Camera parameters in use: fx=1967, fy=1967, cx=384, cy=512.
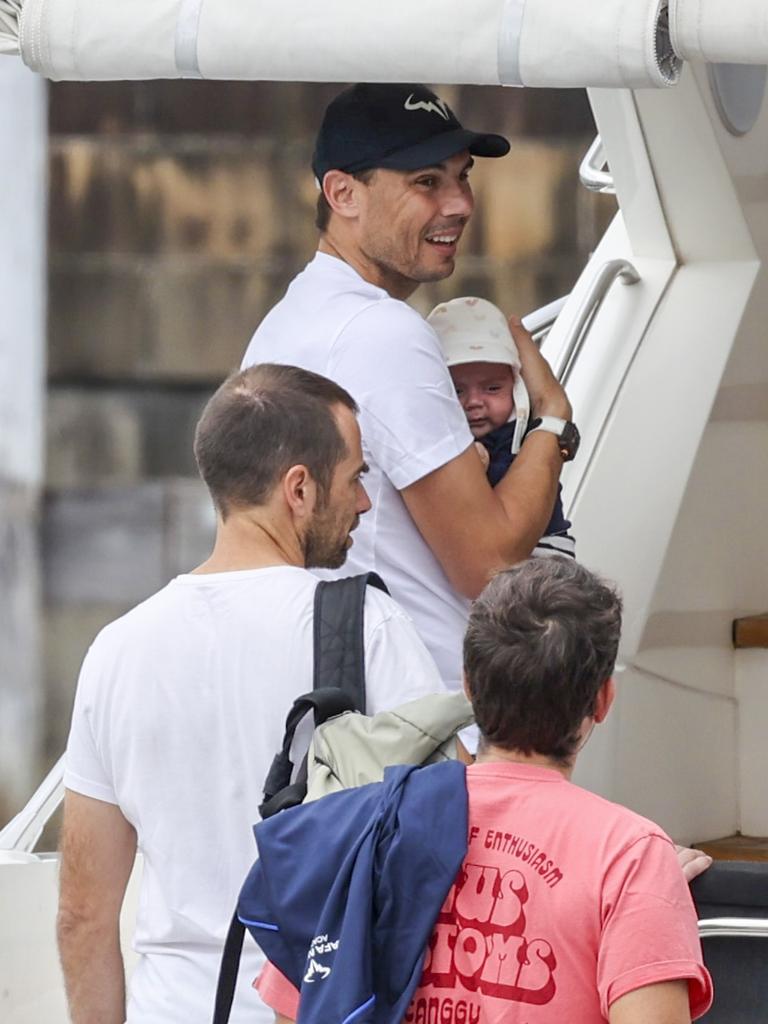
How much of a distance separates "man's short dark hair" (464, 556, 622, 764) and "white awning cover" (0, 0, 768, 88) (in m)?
0.53

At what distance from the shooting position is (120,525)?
11.4 m

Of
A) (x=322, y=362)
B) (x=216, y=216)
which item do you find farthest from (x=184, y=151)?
(x=322, y=362)

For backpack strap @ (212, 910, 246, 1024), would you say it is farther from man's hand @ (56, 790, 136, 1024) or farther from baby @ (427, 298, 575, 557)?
baby @ (427, 298, 575, 557)

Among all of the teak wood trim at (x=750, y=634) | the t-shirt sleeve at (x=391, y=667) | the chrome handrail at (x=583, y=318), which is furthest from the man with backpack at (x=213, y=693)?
the teak wood trim at (x=750, y=634)

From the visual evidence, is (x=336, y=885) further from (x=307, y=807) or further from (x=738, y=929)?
(x=738, y=929)

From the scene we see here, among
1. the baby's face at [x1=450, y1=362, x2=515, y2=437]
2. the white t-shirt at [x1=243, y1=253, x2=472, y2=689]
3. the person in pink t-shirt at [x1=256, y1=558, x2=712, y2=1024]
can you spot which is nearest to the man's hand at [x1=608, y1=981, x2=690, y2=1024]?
the person in pink t-shirt at [x1=256, y1=558, x2=712, y2=1024]

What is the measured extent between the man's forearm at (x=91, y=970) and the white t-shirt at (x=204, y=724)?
0.18 ft

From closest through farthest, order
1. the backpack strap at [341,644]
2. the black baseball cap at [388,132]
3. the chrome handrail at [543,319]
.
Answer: the backpack strap at [341,644], the black baseball cap at [388,132], the chrome handrail at [543,319]

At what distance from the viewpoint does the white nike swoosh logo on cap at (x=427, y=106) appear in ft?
7.22

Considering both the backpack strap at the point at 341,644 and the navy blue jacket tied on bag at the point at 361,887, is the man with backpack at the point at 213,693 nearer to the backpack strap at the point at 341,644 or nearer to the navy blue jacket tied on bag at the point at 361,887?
the backpack strap at the point at 341,644

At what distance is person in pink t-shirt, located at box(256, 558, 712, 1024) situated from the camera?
1.43 metres

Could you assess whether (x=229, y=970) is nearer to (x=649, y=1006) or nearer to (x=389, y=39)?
(x=649, y=1006)

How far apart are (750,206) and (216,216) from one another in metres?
8.17

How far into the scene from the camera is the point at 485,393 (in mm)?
2264
